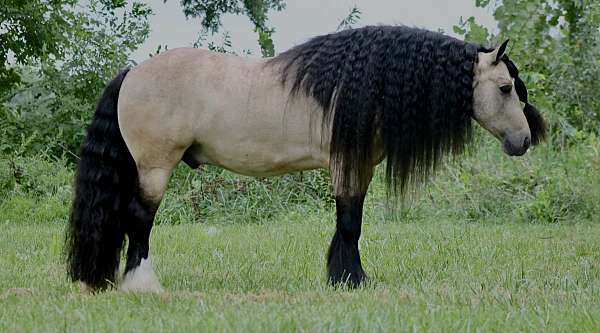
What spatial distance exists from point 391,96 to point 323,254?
2054 millimetres

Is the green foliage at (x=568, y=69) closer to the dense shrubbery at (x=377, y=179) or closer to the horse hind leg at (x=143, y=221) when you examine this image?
the dense shrubbery at (x=377, y=179)

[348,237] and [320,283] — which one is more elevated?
[348,237]

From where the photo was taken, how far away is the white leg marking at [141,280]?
455 cm

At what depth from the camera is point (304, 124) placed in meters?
4.62

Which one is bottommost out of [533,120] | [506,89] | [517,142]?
[517,142]

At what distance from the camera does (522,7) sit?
721 cm

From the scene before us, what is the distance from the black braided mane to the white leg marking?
1122 millimetres

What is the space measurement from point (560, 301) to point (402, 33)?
64.7 inches

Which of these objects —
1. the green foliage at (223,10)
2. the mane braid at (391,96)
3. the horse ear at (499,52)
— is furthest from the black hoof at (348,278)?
the green foliage at (223,10)

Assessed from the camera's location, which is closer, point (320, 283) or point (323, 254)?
point (320, 283)

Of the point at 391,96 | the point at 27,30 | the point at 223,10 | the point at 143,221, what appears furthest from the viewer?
the point at 223,10

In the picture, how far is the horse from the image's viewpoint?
4.57 m

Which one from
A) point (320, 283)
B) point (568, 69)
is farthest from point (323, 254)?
point (568, 69)

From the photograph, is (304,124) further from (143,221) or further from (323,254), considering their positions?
(323,254)
